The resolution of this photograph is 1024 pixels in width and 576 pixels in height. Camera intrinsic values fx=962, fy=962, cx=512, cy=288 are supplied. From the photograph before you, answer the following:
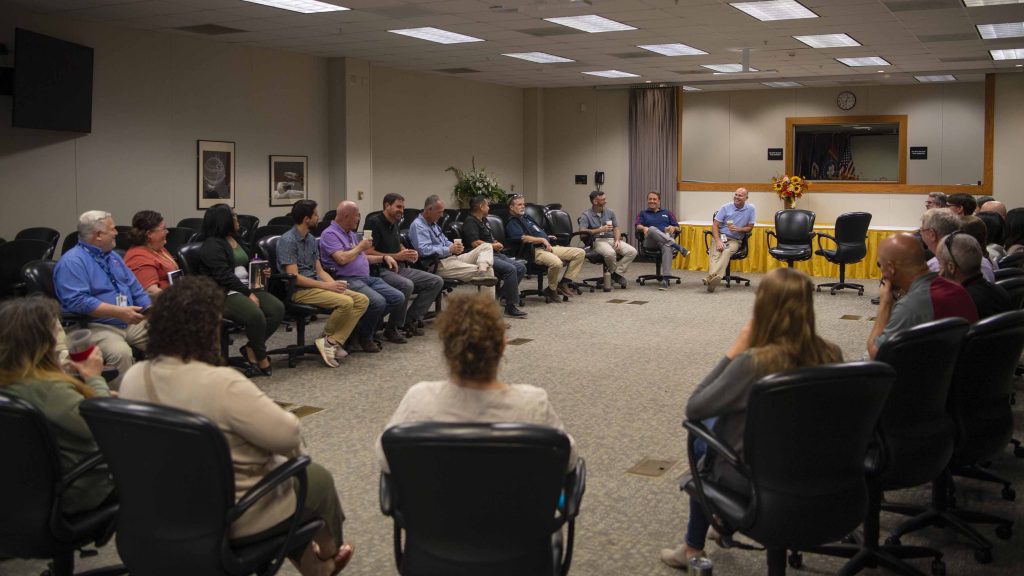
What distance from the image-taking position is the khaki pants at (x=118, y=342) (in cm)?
538

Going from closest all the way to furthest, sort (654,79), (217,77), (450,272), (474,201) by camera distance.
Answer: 1. (450,272)
2. (474,201)
3. (217,77)
4. (654,79)

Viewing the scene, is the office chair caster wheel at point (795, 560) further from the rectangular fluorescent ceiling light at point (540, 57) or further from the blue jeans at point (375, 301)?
the rectangular fluorescent ceiling light at point (540, 57)

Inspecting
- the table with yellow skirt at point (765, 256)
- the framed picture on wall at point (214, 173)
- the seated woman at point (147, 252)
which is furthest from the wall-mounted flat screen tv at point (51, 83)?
the table with yellow skirt at point (765, 256)

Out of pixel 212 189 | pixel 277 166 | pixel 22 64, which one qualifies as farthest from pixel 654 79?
pixel 22 64

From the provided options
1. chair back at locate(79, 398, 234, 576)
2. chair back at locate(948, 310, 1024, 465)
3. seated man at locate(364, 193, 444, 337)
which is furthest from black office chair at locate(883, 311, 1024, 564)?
seated man at locate(364, 193, 444, 337)

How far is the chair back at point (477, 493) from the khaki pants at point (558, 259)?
334 inches

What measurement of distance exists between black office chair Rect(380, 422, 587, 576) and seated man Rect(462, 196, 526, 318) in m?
7.42

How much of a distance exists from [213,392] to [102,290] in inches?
132

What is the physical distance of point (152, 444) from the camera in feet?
8.29

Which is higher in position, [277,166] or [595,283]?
[277,166]

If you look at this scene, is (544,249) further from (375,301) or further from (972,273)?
(972,273)

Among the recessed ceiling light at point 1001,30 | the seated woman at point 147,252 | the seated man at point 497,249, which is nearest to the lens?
the seated woman at point 147,252

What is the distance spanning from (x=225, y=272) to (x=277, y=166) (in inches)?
235

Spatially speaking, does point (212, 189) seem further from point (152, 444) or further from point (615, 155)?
point (152, 444)
